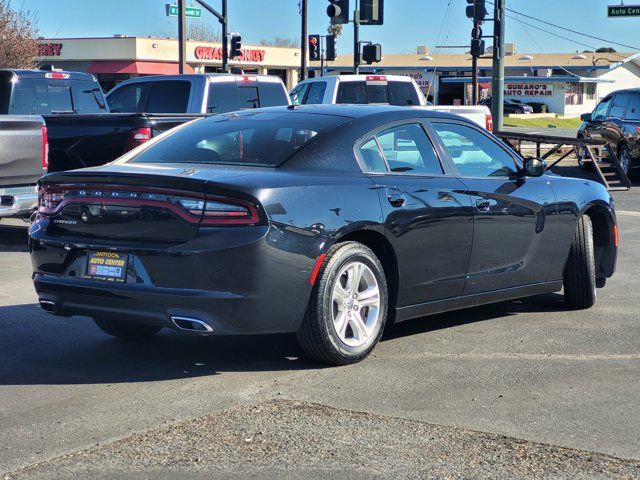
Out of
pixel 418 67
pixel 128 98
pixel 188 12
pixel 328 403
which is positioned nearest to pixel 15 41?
pixel 188 12

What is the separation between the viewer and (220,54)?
210 feet

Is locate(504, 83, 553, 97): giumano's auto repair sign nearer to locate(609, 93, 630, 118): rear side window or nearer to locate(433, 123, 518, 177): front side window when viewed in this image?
locate(609, 93, 630, 118): rear side window

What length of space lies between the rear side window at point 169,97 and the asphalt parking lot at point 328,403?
768 centimetres

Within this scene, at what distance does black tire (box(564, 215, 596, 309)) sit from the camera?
8.27 metres

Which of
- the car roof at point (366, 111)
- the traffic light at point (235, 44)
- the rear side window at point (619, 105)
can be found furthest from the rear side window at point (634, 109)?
the traffic light at point (235, 44)

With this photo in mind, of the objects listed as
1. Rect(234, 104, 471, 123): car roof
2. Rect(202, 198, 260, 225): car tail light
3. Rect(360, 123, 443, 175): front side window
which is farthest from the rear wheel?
Rect(202, 198, 260, 225): car tail light

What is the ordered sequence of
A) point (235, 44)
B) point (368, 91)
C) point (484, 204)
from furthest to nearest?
point (235, 44), point (368, 91), point (484, 204)

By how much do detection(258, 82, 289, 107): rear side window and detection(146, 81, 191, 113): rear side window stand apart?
120 cm

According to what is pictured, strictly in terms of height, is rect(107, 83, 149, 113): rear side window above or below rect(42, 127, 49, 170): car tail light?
above

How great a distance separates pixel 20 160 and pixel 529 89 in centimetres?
7057

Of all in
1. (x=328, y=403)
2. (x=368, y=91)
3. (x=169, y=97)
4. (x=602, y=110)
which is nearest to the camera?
(x=328, y=403)

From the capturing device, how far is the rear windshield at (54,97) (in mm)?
15008

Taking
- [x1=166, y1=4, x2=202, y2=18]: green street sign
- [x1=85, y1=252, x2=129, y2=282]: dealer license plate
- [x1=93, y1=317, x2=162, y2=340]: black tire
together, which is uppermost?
[x1=166, y1=4, x2=202, y2=18]: green street sign

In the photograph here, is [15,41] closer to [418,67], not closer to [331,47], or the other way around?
[331,47]
